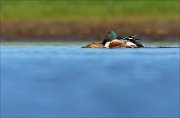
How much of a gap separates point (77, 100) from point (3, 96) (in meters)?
1.51

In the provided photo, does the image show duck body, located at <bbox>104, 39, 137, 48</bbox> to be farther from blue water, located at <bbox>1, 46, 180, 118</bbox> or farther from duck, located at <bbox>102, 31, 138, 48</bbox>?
blue water, located at <bbox>1, 46, 180, 118</bbox>

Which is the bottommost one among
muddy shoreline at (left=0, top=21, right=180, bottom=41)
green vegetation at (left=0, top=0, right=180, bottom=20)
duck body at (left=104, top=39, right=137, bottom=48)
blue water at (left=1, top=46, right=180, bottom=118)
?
blue water at (left=1, top=46, right=180, bottom=118)

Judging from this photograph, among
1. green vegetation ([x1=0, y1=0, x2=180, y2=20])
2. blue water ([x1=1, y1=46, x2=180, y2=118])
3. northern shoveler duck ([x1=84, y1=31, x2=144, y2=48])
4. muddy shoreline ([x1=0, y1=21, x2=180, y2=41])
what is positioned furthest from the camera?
green vegetation ([x1=0, y1=0, x2=180, y2=20])

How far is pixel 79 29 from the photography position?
4166cm

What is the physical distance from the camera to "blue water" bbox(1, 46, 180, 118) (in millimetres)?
14656

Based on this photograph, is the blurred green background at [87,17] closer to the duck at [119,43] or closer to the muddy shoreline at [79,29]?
the muddy shoreline at [79,29]

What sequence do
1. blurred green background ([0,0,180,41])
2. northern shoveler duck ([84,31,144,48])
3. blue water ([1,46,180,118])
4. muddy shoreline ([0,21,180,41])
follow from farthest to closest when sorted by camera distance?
blurred green background ([0,0,180,41]), muddy shoreline ([0,21,180,41]), northern shoveler duck ([84,31,144,48]), blue water ([1,46,180,118])

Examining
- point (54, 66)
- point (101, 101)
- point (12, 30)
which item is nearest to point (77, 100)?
point (101, 101)

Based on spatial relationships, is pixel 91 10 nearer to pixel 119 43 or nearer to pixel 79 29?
pixel 79 29

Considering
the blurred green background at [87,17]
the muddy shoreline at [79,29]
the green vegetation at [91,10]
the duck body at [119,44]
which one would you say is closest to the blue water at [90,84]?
the duck body at [119,44]

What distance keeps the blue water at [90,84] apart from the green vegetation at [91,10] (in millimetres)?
17688

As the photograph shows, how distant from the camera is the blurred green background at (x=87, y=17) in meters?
41.3

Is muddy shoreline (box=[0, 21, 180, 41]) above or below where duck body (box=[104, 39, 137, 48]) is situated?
above

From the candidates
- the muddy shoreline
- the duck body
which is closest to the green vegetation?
the muddy shoreline
